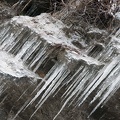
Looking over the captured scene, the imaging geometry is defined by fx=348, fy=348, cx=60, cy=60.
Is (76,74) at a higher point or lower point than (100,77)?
lower

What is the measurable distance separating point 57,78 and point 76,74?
19 centimetres

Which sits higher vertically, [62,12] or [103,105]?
[62,12]

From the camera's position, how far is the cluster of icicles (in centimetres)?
320

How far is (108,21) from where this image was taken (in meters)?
3.92

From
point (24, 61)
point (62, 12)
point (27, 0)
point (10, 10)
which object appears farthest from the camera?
point (27, 0)

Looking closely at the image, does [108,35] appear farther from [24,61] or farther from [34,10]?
[34,10]

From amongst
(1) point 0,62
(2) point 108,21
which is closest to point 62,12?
(2) point 108,21

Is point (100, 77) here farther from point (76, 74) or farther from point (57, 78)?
point (57, 78)

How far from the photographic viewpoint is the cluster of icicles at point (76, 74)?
320 centimetres

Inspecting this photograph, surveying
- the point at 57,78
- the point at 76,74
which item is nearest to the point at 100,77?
the point at 76,74

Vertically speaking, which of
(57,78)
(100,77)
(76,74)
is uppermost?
(100,77)

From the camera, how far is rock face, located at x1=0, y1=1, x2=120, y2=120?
10.6 feet

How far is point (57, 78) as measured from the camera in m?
3.33

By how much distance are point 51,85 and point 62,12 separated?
1.13m
